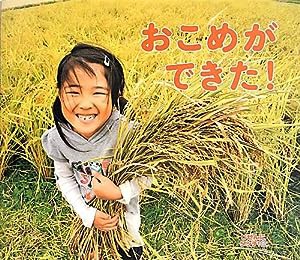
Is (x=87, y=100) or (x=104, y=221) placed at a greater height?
(x=87, y=100)

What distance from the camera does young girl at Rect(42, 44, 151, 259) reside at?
1.06 meters

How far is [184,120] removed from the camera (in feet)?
3.50

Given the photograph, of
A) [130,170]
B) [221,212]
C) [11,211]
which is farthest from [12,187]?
[221,212]

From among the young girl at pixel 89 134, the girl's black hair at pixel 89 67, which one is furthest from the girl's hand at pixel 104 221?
the girl's black hair at pixel 89 67

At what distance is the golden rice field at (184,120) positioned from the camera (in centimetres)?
107

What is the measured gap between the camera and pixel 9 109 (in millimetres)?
1132

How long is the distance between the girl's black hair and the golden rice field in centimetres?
1

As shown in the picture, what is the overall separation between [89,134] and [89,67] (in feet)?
0.32

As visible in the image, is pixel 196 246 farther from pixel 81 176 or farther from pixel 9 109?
pixel 9 109

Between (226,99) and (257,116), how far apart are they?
51 millimetres

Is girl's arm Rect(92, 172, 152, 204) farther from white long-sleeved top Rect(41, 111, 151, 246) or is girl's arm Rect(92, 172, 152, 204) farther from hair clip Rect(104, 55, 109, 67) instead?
hair clip Rect(104, 55, 109, 67)

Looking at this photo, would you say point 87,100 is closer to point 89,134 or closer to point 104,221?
point 89,134

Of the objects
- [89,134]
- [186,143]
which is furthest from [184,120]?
[89,134]

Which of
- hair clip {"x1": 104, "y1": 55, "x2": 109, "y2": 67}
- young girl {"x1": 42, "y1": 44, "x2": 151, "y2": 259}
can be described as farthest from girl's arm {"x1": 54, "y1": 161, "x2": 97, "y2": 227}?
hair clip {"x1": 104, "y1": 55, "x2": 109, "y2": 67}
